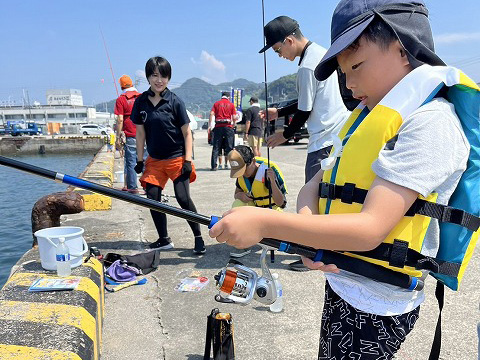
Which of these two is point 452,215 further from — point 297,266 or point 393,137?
point 297,266

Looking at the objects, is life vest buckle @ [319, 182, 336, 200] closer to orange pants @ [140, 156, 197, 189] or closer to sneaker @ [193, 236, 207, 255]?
sneaker @ [193, 236, 207, 255]

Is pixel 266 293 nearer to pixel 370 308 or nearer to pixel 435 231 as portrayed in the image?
pixel 370 308

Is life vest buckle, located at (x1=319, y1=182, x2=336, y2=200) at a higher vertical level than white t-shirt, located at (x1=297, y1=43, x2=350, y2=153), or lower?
lower

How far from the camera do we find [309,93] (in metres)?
3.68

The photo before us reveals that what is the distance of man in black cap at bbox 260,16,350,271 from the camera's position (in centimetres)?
369

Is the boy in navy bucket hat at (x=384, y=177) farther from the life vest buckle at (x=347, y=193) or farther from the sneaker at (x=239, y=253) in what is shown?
the sneaker at (x=239, y=253)

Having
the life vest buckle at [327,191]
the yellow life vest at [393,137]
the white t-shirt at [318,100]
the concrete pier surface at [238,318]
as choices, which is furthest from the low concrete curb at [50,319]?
the white t-shirt at [318,100]

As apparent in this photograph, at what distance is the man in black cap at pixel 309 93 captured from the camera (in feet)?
12.1

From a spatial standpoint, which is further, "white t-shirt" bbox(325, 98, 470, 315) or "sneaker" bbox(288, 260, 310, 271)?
"sneaker" bbox(288, 260, 310, 271)

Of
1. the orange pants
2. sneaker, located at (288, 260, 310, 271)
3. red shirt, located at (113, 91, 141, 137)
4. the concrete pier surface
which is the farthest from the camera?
red shirt, located at (113, 91, 141, 137)

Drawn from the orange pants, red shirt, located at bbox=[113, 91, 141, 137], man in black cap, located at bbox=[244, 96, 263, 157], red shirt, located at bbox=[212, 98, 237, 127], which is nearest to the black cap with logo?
the orange pants

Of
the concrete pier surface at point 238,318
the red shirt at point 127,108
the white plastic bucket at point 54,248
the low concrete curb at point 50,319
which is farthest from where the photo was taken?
the red shirt at point 127,108

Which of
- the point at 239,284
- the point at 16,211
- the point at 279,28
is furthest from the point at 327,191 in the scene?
the point at 16,211

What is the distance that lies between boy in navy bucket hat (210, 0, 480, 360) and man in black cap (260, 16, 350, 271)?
2.22 metres
